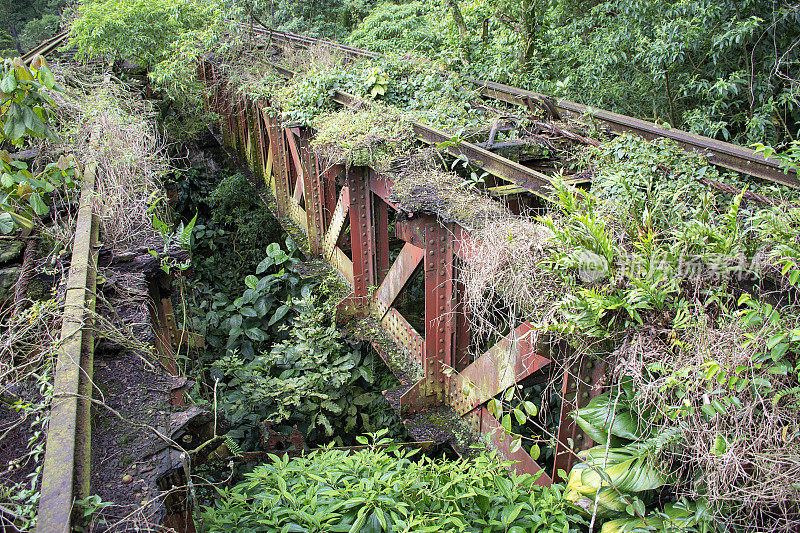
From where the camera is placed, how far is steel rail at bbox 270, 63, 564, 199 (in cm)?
368

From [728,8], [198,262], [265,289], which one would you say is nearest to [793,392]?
[265,289]

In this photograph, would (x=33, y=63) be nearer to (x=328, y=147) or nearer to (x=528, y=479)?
(x=328, y=147)

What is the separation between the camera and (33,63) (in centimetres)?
397

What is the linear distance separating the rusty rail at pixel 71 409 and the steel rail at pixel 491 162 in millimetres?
2482

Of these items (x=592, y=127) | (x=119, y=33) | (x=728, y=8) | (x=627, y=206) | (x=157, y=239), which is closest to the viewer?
(x=627, y=206)

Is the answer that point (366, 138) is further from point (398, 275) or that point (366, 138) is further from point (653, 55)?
point (653, 55)

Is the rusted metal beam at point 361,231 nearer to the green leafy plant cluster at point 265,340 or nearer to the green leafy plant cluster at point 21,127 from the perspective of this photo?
→ the green leafy plant cluster at point 265,340

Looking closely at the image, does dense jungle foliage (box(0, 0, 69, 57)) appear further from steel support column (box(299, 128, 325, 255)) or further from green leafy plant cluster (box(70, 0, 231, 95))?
steel support column (box(299, 128, 325, 255))

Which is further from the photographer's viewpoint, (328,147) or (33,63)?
(328,147)

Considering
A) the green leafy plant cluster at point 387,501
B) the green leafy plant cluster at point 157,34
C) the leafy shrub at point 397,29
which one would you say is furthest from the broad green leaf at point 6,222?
the leafy shrub at point 397,29

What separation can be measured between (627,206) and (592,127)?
2.11 metres

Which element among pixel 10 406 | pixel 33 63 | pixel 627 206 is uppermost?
pixel 33 63

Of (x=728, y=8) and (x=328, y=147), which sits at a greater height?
(x=728, y=8)

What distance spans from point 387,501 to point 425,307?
1.86 metres
